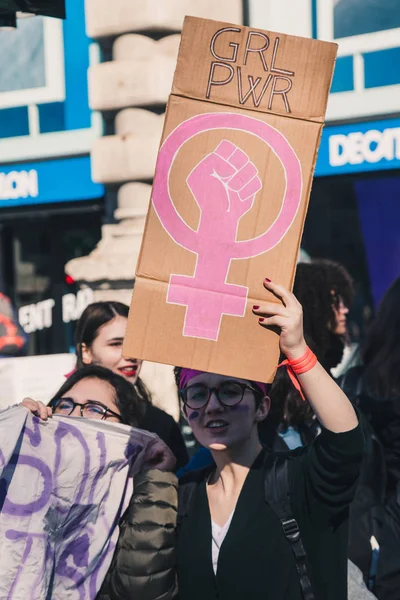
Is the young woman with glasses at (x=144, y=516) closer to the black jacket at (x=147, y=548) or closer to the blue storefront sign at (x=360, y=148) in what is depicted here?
the black jacket at (x=147, y=548)

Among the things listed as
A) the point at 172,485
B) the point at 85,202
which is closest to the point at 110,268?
the point at 85,202

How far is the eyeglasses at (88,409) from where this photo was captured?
2797 mm

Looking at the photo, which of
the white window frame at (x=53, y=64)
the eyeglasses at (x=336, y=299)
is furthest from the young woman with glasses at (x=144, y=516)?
the white window frame at (x=53, y=64)

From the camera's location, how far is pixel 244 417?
2.50 meters

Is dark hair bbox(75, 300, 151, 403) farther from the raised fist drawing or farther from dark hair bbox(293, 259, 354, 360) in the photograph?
the raised fist drawing

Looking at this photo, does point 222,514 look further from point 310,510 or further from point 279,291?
point 279,291

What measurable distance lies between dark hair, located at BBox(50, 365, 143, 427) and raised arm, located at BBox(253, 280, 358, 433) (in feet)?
2.79

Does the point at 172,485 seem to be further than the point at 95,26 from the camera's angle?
No

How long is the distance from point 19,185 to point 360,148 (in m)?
3.24

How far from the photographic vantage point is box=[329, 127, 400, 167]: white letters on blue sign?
646cm

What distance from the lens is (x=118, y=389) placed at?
2977 mm

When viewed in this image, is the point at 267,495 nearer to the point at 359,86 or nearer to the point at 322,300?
the point at 322,300

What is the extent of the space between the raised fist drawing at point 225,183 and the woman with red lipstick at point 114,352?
5.22 ft

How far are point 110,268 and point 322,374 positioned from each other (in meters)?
4.23
